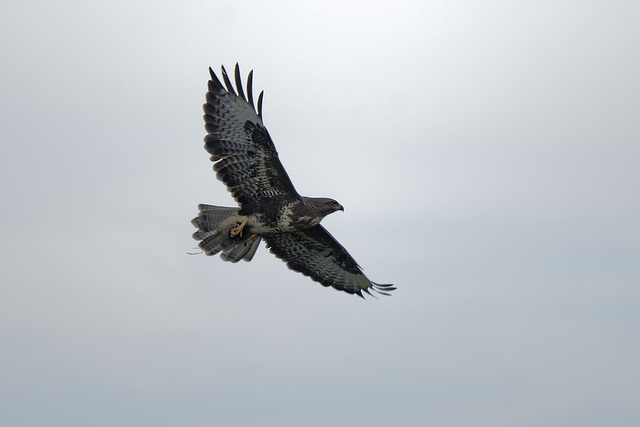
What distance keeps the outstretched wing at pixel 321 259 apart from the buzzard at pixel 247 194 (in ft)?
0.08

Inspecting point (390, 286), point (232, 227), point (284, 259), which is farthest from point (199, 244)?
point (390, 286)

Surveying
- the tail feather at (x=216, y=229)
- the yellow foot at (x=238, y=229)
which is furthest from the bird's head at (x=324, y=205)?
the tail feather at (x=216, y=229)

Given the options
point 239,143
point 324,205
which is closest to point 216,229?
point 239,143

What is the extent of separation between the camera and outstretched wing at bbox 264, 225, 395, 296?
56.3ft

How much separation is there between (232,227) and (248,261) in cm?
91

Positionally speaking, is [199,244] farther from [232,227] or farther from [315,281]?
[315,281]

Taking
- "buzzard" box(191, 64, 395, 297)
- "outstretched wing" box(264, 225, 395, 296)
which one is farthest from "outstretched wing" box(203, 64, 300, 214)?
"outstretched wing" box(264, 225, 395, 296)

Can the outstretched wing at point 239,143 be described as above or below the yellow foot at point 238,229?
above

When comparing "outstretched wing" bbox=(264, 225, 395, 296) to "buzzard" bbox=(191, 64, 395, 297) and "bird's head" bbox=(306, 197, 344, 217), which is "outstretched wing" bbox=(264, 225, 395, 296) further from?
"bird's head" bbox=(306, 197, 344, 217)

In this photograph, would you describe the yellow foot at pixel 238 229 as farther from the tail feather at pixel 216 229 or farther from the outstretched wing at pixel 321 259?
the outstretched wing at pixel 321 259

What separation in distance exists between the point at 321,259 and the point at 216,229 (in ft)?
8.00

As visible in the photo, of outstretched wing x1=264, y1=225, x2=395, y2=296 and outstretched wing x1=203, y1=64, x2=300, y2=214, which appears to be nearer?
outstretched wing x1=203, y1=64, x2=300, y2=214

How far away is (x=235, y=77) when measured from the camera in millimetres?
15094

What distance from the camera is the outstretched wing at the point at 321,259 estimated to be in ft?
56.3
